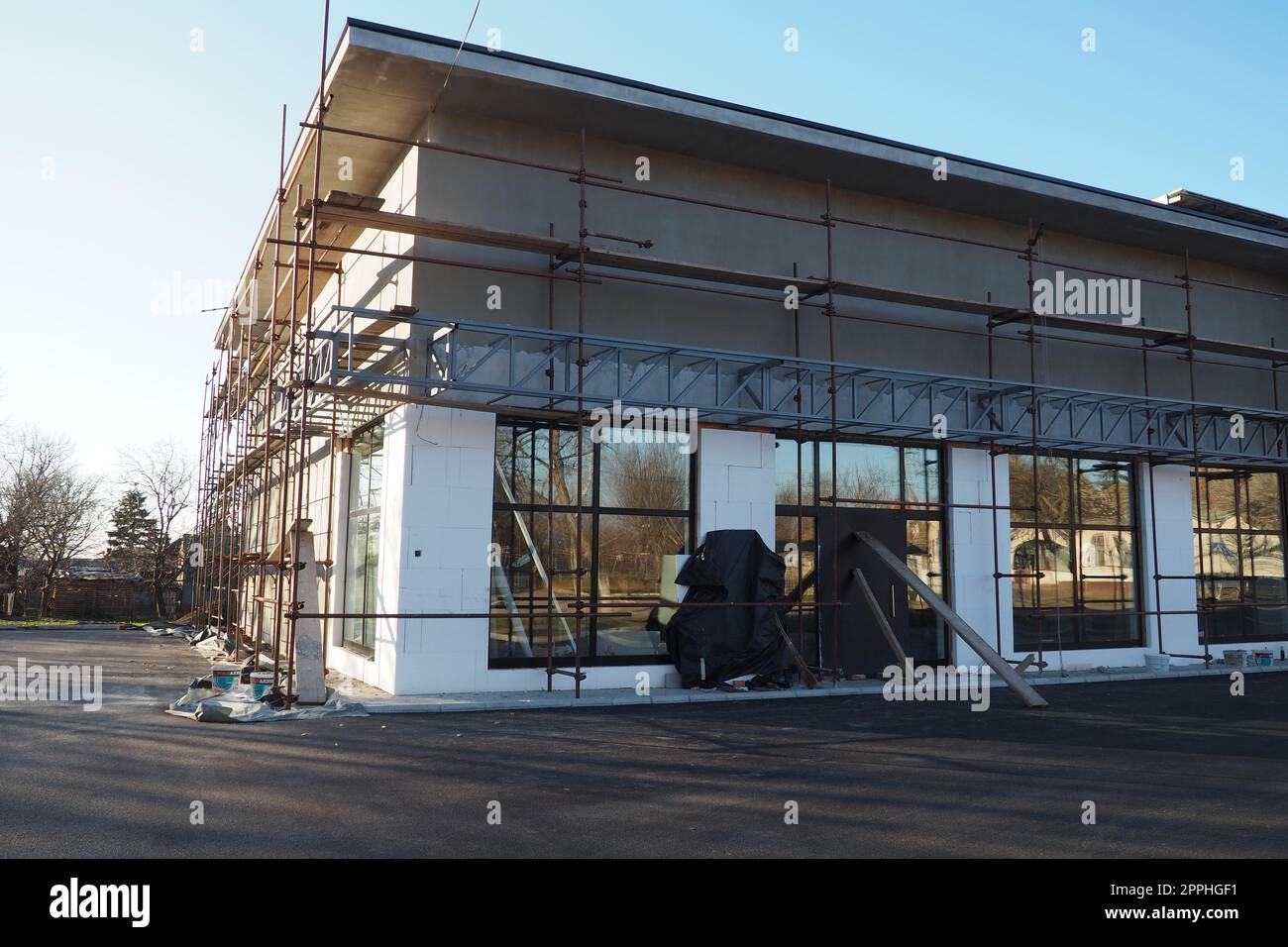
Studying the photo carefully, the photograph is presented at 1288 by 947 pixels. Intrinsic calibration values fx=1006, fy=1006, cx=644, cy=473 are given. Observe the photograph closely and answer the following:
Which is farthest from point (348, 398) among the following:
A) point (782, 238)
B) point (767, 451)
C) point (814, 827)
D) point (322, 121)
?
point (814, 827)

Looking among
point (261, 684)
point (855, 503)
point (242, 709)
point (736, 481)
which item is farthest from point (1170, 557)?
point (242, 709)

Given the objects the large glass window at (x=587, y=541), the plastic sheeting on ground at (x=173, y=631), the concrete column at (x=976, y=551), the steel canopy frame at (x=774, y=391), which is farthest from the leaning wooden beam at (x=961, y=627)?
the plastic sheeting on ground at (x=173, y=631)

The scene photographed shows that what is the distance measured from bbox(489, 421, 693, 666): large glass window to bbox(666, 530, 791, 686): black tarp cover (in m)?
0.34

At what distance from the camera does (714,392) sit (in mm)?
13555

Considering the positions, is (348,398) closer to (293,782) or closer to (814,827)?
(293,782)

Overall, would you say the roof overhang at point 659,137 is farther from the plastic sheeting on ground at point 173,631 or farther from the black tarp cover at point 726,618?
the plastic sheeting on ground at point 173,631

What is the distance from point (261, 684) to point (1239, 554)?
16616 mm

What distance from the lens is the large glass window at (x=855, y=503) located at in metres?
14.1

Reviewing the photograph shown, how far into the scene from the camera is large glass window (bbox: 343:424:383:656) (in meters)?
13.6

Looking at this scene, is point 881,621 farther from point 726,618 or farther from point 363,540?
point 363,540

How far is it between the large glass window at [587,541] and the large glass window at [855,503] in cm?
162

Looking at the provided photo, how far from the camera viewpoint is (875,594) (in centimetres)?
1452

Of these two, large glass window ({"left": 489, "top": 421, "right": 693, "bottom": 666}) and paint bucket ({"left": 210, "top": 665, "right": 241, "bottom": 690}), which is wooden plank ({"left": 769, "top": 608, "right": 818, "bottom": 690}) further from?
paint bucket ({"left": 210, "top": 665, "right": 241, "bottom": 690})
